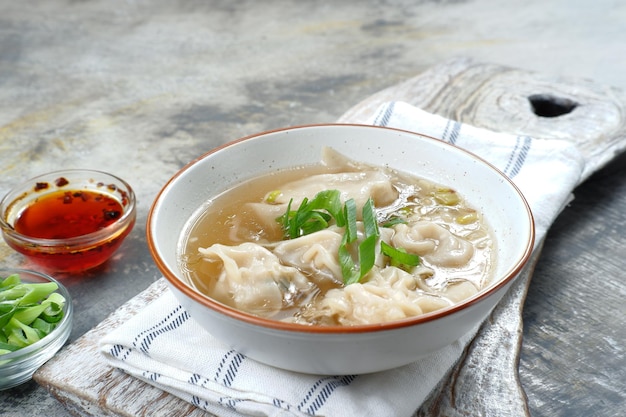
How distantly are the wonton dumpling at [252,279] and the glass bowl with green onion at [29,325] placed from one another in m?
0.62

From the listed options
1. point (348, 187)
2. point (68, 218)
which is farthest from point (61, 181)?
point (348, 187)

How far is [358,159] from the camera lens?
2.69 m

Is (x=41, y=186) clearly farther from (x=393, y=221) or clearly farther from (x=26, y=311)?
(x=393, y=221)

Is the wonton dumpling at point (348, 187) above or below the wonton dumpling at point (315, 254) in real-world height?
below

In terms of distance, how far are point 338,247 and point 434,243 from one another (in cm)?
33

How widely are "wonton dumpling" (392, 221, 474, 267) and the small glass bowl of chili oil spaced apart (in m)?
1.26

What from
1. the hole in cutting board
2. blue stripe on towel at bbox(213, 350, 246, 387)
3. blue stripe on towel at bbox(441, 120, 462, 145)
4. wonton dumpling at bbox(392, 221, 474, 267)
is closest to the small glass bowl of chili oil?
blue stripe on towel at bbox(213, 350, 246, 387)

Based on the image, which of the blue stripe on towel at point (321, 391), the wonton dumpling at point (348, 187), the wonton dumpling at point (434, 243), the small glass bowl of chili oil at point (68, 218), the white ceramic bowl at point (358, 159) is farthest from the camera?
the small glass bowl of chili oil at point (68, 218)

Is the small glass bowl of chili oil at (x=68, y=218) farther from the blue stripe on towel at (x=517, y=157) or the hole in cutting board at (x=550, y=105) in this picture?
the hole in cutting board at (x=550, y=105)

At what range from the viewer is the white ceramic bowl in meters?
1.65

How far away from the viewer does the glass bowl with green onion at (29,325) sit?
7.21 ft

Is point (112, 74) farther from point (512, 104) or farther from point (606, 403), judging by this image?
point (606, 403)

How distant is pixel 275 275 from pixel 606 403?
42.0 inches

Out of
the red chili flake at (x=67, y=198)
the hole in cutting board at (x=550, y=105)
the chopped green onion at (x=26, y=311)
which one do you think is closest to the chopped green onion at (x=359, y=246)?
the chopped green onion at (x=26, y=311)
